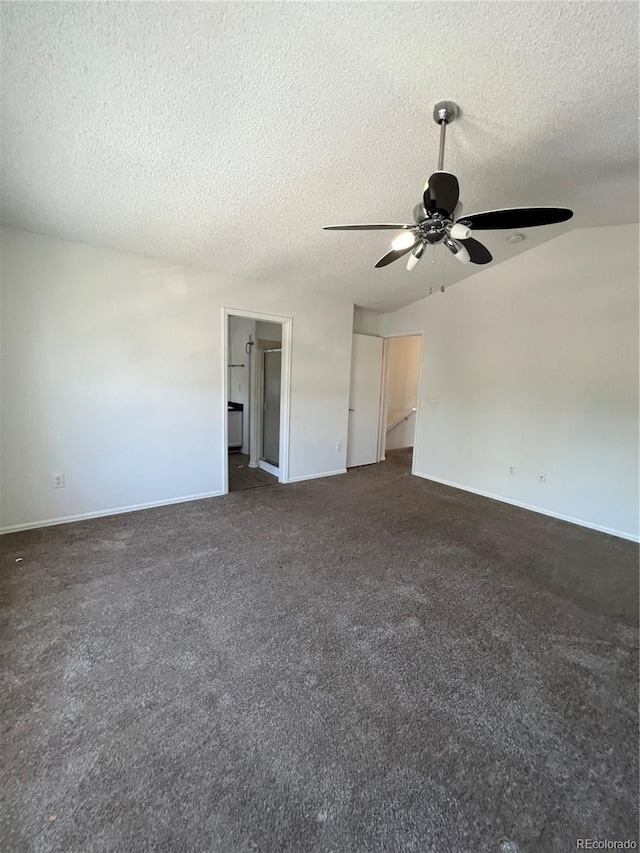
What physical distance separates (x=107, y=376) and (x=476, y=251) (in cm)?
328

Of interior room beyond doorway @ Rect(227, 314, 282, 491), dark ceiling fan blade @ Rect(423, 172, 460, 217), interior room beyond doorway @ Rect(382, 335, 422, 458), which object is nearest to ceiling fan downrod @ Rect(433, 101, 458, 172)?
dark ceiling fan blade @ Rect(423, 172, 460, 217)

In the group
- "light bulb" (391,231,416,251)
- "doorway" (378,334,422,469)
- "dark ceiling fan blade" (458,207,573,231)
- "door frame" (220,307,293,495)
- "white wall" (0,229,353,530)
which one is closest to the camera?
"dark ceiling fan blade" (458,207,573,231)

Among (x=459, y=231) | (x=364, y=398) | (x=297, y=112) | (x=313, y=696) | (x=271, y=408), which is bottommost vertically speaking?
→ (x=313, y=696)

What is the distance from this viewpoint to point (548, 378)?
3.84 m

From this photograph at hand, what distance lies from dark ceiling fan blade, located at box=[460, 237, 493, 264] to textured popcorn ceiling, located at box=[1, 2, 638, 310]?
2.03ft

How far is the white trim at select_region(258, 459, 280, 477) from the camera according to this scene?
5.05m

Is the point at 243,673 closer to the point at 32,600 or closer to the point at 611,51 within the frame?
the point at 32,600

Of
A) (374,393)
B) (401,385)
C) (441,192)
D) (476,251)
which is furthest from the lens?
(401,385)

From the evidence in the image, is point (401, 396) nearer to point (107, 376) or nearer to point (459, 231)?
point (107, 376)

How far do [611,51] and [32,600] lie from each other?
4197 mm

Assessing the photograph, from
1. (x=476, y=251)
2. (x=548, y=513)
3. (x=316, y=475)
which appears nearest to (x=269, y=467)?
(x=316, y=475)

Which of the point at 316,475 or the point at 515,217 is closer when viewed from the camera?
the point at 515,217

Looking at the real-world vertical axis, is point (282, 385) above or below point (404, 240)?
below

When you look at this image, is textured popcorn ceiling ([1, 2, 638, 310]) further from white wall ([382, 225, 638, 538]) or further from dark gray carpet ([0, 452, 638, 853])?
dark gray carpet ([0, 452, 638, 853])
